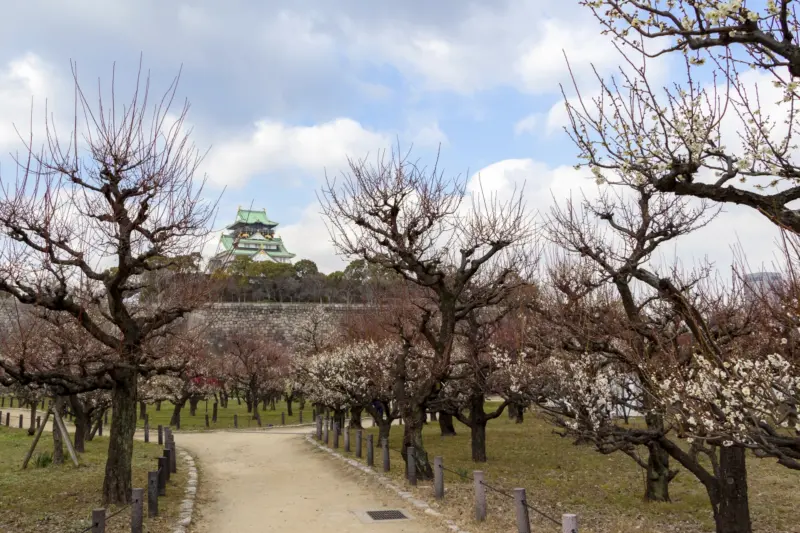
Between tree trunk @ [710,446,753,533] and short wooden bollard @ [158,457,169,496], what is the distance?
10.0 metres

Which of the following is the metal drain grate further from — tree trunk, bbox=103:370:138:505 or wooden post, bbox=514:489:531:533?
tree trunk, bbox=103:370:138:505

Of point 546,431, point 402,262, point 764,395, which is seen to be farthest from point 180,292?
point 546,431

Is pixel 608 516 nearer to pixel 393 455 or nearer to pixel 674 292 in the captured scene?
pixel 674 292

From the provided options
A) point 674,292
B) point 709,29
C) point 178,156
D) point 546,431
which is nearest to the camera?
point 709,29

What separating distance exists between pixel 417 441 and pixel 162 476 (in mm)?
5422

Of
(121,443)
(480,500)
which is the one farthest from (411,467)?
(121,443)

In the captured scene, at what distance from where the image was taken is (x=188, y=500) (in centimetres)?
1200

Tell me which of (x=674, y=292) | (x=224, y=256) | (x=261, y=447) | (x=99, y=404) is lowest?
(x=261, y=447)

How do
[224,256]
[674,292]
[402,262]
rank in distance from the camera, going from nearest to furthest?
[674,292]
[224,256]
[402,262]

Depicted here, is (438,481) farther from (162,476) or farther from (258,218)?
(258,218)

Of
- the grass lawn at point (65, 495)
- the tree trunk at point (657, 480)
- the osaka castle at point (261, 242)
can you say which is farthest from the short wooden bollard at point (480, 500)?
the osaka castle at point (261, 242)

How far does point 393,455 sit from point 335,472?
300 centimetres

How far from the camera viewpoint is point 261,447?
21922 mm

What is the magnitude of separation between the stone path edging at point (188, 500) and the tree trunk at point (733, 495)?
828 centimetres
